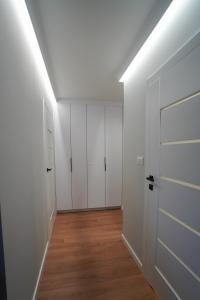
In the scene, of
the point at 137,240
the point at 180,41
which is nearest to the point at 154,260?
the point at 137,240

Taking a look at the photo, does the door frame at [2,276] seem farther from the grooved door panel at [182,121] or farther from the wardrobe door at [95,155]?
the wardrobe door at [95,155]

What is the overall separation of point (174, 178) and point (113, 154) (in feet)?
7.33

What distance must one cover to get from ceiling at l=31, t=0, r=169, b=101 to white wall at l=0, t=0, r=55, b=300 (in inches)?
10.8

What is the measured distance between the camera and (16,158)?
3.38 ft

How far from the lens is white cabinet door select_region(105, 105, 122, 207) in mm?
3371

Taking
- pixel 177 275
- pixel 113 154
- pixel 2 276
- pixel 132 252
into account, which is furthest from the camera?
pixel 113 154

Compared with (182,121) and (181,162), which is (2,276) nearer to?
(181,162)

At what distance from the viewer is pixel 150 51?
152 cm

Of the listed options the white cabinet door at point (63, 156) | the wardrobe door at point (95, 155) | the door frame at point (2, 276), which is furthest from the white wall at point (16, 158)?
the wardrobe door at point (95, 155)

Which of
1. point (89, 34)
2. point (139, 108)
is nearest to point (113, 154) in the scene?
point (139, 108)

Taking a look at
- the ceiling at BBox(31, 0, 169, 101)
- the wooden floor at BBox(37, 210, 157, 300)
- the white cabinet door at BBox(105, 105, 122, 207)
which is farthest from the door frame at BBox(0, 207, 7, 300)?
the white cabinet door at BBox(105, 105, 122, 207)

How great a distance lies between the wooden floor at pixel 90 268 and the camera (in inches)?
57.9

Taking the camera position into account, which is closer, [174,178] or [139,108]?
[174,178]

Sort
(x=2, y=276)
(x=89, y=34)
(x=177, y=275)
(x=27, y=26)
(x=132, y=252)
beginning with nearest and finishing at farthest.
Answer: (x=2, y=276), (x=177, y=275), (x=27, y=26), (x=89, y=34), (x=132, y=252)
